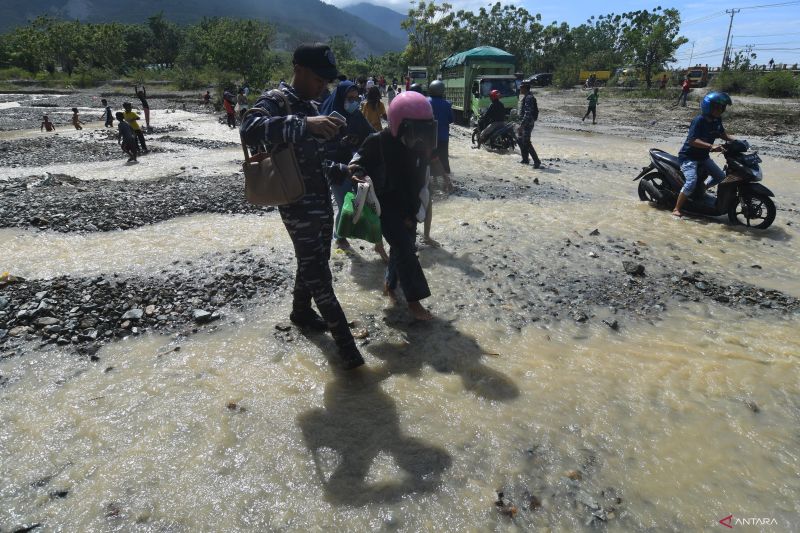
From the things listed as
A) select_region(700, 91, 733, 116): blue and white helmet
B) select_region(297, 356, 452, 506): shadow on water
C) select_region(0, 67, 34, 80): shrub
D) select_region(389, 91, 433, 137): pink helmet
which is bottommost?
select_region(297, 356, 452, 506): shadow on water

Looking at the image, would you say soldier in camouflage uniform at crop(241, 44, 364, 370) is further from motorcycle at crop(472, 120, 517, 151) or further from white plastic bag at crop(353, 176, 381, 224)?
motorcycle at crop(472, 120, 517, 151)

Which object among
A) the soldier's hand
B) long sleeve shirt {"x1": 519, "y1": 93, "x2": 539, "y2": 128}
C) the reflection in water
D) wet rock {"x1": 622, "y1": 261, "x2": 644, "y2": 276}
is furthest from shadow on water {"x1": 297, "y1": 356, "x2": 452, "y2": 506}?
long sleeve shirt {"x1": 519, "y1": 93, "x2": 539, "y2": 128}

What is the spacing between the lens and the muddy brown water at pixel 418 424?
2.37m

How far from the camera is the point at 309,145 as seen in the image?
288 cm

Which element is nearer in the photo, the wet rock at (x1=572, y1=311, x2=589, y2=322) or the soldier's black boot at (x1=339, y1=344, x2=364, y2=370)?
the soldier's black boot at (x1=339, y1=344, x2=364, y2=370)

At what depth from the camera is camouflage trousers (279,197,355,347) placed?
9.72 feet

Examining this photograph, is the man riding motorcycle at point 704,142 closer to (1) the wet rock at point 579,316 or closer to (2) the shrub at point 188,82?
(1) the wet rock at point 579,316

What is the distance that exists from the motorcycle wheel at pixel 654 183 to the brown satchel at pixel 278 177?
717 centimetres

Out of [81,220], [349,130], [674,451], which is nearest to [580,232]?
[349,130]

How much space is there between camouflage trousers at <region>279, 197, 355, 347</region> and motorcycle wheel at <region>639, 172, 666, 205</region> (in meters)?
6.83

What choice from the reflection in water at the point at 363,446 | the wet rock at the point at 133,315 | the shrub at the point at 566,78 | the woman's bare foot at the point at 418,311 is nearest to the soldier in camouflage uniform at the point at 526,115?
the woman's bare foot at the point at 418,311

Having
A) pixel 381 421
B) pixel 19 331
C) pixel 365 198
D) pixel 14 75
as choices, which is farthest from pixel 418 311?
pixel 14 75

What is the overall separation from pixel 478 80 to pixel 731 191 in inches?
556

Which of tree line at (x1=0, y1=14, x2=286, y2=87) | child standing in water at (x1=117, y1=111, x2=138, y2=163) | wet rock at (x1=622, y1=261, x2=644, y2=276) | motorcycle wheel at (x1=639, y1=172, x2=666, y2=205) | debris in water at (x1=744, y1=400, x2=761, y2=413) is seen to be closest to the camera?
debris in water at (x1=744, y1=400, x2=761, y2=413)
